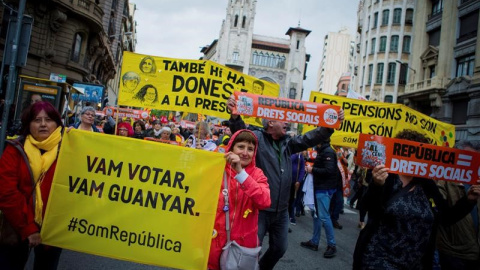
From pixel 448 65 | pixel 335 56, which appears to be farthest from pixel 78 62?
pixel 335 56

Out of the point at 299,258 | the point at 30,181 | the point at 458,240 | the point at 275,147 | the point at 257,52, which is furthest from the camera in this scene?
the point at 257,52

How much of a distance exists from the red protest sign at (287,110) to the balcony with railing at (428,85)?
2763cm

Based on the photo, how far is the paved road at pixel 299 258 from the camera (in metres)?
4.26

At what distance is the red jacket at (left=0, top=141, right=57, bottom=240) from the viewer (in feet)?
7.64

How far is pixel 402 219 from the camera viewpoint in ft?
8.52

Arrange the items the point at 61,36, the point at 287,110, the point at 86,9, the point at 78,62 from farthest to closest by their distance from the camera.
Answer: the point at 78,62 < the point at 86,9 < the point at 61,36 < the point at 287,110

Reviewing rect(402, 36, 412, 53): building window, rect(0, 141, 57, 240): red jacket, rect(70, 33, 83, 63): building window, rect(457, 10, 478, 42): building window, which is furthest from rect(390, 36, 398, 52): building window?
rect(0, 141, 57, 240): red jacket

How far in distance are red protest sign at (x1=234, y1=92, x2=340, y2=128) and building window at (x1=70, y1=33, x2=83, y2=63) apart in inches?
1006

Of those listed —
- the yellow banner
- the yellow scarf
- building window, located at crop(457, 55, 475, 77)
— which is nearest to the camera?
the yellow scarf

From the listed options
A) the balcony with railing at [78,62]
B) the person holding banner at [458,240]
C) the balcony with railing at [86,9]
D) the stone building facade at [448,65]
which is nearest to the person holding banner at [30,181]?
the person holding banner at [458,240]

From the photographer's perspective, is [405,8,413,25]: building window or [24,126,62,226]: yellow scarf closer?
[24,126,62,226]: yellow scarf

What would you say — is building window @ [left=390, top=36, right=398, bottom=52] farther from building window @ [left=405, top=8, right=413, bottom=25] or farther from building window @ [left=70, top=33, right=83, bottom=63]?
building window @ [left=70, top=33, right=83, bottom=63]

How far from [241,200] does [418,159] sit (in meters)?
1.49

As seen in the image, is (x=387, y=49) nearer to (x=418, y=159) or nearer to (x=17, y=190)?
(x=418, y=159)
